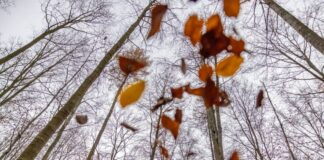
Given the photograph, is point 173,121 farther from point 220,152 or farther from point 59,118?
point 220,152

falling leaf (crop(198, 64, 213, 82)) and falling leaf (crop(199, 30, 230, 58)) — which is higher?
falling leaf (crop(199, 30, 230, 58))

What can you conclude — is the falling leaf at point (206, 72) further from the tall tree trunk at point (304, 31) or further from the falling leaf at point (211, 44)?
the tall tree trunk at point (304, 31)

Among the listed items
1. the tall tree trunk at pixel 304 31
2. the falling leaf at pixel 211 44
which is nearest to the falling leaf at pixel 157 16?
the falling leaf at pixel 211 44

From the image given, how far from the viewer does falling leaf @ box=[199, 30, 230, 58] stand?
4.63 feet

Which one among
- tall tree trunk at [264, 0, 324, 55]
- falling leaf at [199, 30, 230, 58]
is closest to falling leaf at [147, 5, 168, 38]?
falling leaf at [199, 30, 230, 58]

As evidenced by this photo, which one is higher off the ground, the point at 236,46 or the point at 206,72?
the point at 236,46

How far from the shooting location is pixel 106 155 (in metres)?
12.2

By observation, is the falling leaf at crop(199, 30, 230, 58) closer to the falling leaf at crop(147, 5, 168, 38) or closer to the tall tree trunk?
the falling leaf at crop(147, 5, 168, 38)

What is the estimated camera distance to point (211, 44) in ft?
4.67

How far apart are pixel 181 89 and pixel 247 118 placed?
9.51 m

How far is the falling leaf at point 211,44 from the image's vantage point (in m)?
1.41

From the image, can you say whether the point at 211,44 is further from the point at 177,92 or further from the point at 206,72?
the point at 177,92

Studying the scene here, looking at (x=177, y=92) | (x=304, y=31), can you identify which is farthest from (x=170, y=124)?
(x=304, y=31)

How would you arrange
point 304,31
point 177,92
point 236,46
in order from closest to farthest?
point 177,92 < point 236,46 < point 304,31
